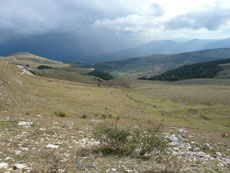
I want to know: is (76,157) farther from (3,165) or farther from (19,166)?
(3,165)

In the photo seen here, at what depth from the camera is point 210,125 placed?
122 ft

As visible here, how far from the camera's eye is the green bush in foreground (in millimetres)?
11695

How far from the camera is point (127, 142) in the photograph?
12.1m

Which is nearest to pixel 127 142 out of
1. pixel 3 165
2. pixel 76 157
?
pixel 76 157

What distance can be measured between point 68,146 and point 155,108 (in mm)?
44871

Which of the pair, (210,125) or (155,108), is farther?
(155,108)

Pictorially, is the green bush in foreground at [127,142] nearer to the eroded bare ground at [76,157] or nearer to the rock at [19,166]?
the eroded bare ground at [76,157]

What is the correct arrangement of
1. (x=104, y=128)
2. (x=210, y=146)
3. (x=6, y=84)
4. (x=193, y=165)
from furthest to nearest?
(x=6, y=84), (x=210, y=146), (x=104, y=128), (x=193, y=165)

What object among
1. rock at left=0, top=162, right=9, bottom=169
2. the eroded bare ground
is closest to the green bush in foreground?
the eroded bare ground

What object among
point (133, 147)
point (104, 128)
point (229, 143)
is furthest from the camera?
point (229, 143)

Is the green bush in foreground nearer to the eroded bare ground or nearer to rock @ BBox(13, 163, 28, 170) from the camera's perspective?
the eroded bare ground

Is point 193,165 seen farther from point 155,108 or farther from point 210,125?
point 155,108

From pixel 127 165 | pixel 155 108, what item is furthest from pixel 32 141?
pixel 155 108

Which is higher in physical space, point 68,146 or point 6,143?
point 6,143
